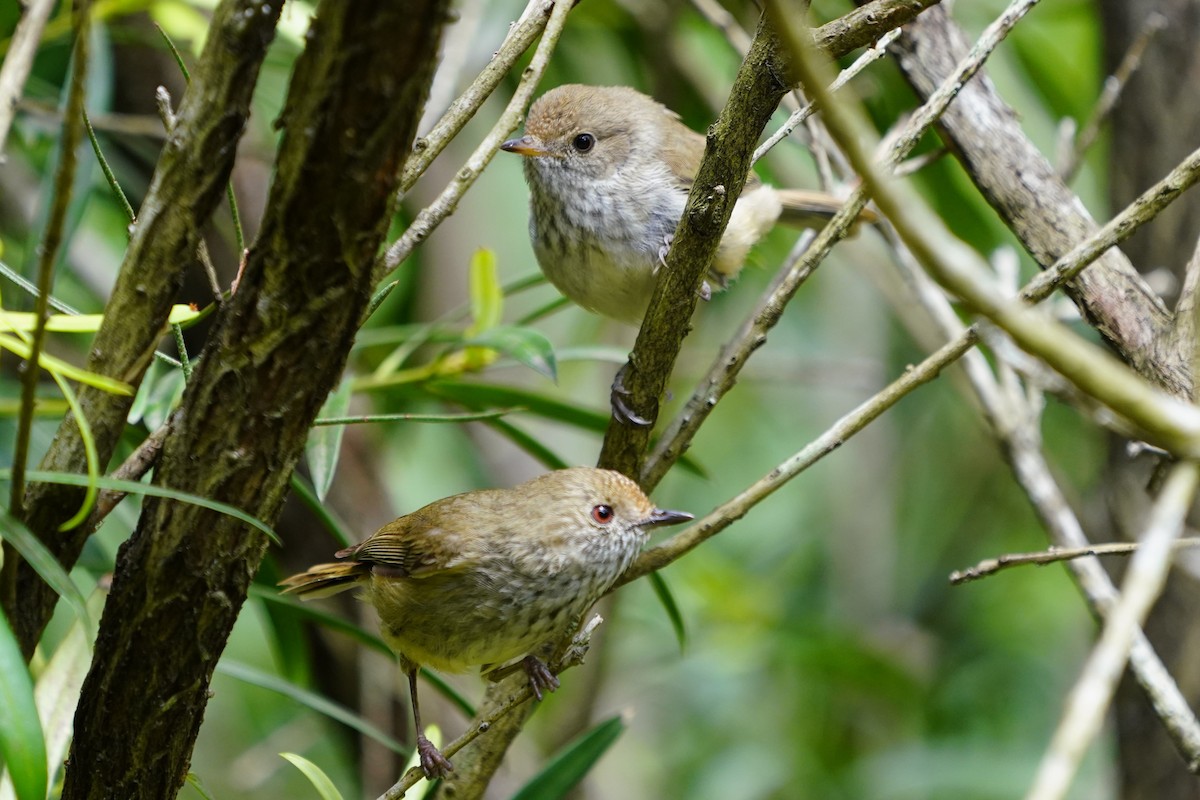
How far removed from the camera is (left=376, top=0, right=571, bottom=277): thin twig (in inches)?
81.7

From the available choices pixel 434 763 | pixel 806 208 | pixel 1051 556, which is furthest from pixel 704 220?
pixel 806 208

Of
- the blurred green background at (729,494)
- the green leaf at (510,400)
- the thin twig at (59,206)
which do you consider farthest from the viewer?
the blurred green background at (729,494)

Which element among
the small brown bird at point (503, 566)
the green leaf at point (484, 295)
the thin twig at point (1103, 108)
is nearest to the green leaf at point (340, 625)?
the small brown bird at point (503, 566)

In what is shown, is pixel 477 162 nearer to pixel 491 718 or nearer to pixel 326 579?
pixel 491 718

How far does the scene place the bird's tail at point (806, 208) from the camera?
4.03 meters

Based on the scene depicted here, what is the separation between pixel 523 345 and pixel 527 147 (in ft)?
3.38

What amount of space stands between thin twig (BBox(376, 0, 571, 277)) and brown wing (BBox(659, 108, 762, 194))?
4.79 ft

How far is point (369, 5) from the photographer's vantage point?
1.37 metres

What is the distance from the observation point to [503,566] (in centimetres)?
→ 283

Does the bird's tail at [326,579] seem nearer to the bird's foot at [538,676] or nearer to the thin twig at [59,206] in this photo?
the bird's foot at [538,676]

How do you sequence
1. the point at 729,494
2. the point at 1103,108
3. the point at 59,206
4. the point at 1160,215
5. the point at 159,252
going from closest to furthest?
the point at 59,206 → the point at 159,252 → the point at 1103,108 → the point at 1160,215 → the point at 729,494

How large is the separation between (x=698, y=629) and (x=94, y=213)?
11.3ft

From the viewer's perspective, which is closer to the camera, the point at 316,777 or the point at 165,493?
the point at 165,493

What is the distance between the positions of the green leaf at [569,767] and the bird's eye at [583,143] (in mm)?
1901
